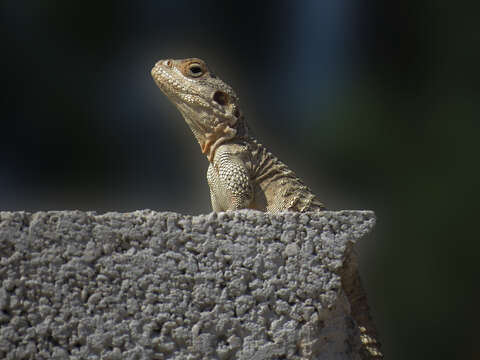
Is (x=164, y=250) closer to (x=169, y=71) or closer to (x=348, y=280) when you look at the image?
(x=348, y=280)

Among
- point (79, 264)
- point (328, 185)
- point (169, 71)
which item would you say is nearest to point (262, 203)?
point (169, 71)

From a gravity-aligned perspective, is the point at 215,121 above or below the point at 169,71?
below

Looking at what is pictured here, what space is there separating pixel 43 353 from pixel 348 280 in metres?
1.19

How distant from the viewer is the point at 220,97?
132 inches

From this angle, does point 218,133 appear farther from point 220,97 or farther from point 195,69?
point 195,69

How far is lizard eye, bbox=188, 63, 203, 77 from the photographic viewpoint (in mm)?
3367

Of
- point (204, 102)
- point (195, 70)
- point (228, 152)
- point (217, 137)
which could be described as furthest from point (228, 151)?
point (195, 70)

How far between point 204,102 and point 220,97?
0.33ft

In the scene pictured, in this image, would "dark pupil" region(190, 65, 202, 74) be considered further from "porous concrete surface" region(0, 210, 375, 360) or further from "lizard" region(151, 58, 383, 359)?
"porous concrete surface" region(0, 210, 375, 360)

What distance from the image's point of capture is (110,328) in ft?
6.64

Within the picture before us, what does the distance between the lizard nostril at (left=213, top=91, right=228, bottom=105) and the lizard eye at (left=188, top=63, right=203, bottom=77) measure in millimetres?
149

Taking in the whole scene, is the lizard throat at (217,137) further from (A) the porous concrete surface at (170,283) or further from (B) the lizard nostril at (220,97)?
(A) the porous concrete surface at (170,283)

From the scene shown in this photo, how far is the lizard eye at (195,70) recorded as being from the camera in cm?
337

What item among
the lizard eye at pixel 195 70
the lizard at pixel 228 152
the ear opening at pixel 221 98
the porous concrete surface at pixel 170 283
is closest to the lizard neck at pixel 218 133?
the lizard at pixel 228 152
